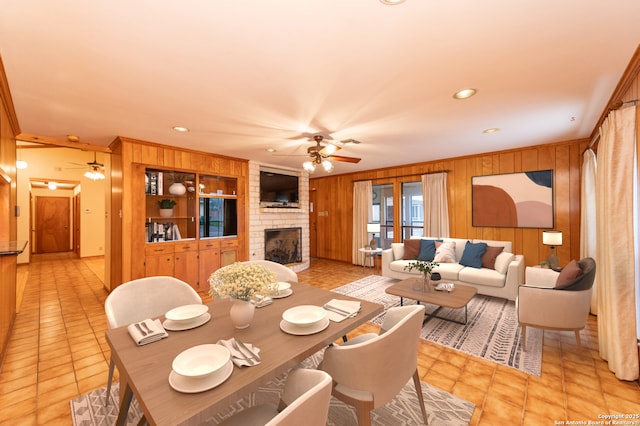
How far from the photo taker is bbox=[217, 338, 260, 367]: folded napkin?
1108mm

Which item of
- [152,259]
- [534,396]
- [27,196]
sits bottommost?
[534,396]

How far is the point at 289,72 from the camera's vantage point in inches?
79.7

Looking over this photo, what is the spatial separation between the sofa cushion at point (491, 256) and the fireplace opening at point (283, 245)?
145 inches

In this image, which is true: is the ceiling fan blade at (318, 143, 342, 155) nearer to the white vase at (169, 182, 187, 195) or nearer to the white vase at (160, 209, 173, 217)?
the white vase at (169, 182, 187, 195)

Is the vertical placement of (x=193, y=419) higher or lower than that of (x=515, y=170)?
lower

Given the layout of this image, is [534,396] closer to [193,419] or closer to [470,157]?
[193,419]

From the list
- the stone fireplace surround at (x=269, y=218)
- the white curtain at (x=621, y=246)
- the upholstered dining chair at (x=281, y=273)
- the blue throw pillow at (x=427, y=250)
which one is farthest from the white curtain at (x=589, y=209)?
the stone fireplace surround at (x=269, y=218)

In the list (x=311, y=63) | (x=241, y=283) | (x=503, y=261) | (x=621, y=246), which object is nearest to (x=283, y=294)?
(x=241, y=283)

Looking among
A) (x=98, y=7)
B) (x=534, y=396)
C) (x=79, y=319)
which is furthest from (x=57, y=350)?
(x=534, y=396)

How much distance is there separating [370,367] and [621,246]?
2.39 m

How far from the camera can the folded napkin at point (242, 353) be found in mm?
1108

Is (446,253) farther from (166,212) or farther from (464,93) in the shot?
(166,212)

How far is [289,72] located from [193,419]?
2.11m

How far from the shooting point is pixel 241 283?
1.35 m
